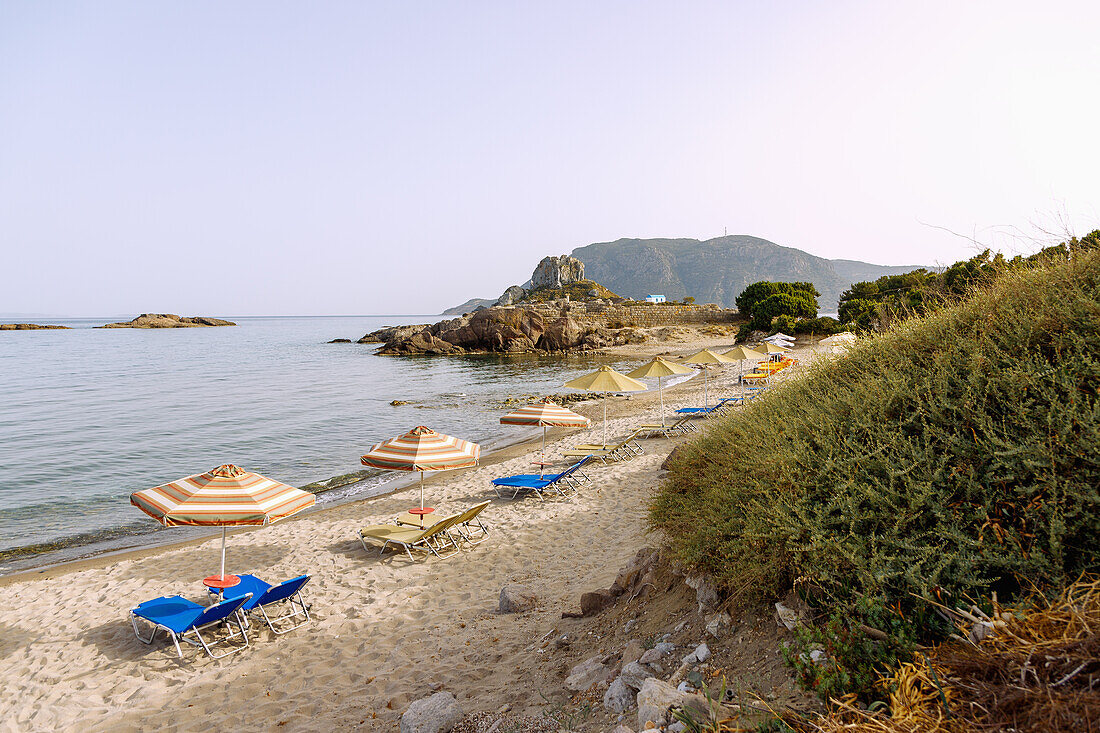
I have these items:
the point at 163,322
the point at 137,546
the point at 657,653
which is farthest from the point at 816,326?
the point at 163,322

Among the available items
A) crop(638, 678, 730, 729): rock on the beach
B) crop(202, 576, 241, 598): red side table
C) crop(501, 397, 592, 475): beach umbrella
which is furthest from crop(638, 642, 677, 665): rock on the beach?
crop(501, 397, 592, 475): beach umbrella

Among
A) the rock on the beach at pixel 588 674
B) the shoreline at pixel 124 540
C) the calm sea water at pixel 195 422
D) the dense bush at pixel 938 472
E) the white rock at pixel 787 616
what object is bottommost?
the shoreline at pixel 124 540

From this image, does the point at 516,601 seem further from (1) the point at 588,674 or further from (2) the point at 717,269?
(2) the point at 717,269

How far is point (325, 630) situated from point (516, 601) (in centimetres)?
219

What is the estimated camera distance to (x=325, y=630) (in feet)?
20.7

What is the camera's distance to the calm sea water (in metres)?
13.2

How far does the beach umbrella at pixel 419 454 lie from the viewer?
338 inches

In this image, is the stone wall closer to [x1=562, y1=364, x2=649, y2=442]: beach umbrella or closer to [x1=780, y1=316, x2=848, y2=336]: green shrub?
[x1=780, y1=316, x2=848, y2=336]: green shrub

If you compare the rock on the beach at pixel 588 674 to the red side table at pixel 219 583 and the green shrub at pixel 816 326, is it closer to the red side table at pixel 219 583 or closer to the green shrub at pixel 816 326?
the red side table at pixel 219 583

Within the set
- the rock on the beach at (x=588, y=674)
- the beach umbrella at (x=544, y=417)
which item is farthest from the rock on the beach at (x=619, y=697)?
the beach umbrella at (x=544, y=417)

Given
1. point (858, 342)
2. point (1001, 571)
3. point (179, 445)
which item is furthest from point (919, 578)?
point (179, 445)

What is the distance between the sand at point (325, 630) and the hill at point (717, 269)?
487 ft

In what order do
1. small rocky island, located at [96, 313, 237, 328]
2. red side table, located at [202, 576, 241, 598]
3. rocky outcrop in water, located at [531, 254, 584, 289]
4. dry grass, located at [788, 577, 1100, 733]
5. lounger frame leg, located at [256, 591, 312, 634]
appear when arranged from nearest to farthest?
1. dry grass, located at [788, 577, 1100, 733]
2. lounger frame leg, located at [256, 591, 312, 634]
3. red side table, located at [202, 576, 241, 598]
4. rocky outcrop in water, located at [531, 254, 584, 289]
5. small rocky island, located at [96, 313, 237, 328]

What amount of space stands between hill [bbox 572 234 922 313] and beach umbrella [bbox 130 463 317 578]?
151 m
